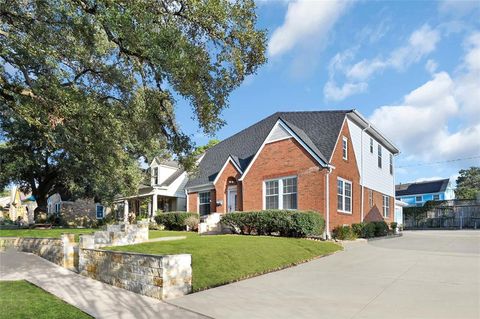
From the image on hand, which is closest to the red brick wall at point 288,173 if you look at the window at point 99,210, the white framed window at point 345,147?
the white framed window at point 345,147

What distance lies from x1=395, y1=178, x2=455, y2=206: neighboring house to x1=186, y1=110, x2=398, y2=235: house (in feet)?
118

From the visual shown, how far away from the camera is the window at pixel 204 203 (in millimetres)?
28552

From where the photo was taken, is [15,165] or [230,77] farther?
[15,165]

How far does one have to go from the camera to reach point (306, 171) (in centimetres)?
2177

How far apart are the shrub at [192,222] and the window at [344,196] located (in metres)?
9.37

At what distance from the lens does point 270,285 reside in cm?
1001

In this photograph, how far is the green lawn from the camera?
10331mm

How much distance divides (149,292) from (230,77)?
17.4 feet

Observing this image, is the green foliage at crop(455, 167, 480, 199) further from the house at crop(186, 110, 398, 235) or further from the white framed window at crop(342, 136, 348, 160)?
the white framed window at crop(342, 136, 348, 160)

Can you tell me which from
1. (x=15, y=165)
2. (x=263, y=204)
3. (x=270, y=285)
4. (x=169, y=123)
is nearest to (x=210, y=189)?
(x=263, y=204)

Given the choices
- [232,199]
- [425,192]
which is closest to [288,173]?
[232,199]

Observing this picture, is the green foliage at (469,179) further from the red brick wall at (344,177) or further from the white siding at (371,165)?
the red brick wall at (344,177)

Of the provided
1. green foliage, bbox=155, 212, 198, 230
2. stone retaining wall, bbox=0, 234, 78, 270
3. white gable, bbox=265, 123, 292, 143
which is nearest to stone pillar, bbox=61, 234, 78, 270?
stone retaining wall, bbox=0, 234, 78, 270

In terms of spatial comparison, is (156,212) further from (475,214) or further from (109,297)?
(475,214)
